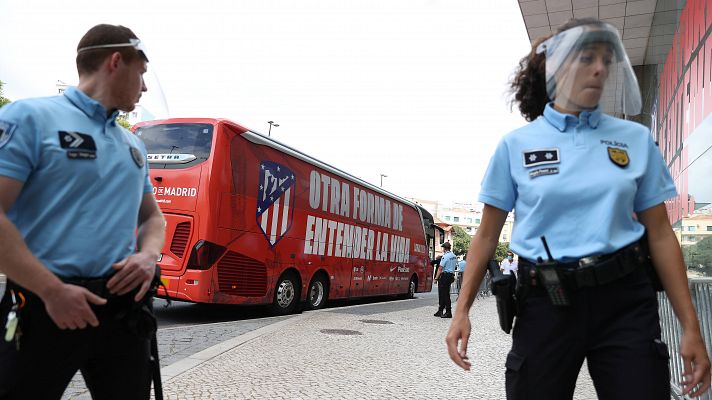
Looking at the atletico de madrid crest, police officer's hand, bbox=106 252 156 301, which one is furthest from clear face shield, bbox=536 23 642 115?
the atletico de madrid crest

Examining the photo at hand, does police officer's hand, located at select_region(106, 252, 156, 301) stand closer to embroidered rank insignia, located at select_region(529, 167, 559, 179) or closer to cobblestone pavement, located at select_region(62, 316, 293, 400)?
embroidered rank insignia, located at select_region(529, 167, 559, 179)

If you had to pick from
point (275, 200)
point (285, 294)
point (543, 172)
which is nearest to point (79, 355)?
point (543, 172)

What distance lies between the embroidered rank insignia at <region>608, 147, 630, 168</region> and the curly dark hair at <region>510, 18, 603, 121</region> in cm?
38

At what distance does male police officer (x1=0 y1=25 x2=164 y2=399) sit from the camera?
1596mm

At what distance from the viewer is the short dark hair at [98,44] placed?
1.89m

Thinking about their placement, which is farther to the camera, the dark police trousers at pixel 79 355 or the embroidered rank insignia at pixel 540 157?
the embroidered rank insignia at pixel 540 157

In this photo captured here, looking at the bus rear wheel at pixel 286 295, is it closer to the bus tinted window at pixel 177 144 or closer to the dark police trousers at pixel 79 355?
the bus tinted window at pixel 177 144

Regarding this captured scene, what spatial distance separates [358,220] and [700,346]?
1169 centimetres

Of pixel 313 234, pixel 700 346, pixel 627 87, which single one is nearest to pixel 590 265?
pixel 700 346

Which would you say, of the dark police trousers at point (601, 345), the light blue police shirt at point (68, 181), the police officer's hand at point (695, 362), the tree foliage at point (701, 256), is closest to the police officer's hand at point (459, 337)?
the dark police trousers at point (601, 345)

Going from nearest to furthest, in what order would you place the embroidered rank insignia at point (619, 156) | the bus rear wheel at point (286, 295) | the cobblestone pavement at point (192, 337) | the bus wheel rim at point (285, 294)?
the embroidered rank insignia at point (619, 156) < the cobblestone pavement at point (192, 337) < the bus rear wheel at point (286, 295) < the bus wheel rim at point (285, 294)

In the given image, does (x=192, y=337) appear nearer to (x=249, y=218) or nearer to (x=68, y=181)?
(x=249, y=218)

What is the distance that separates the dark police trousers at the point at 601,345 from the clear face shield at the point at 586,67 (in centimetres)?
62

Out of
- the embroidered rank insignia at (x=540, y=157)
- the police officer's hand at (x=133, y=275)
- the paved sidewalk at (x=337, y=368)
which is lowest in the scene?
the paved sidewalk at (x=337, y=368)
